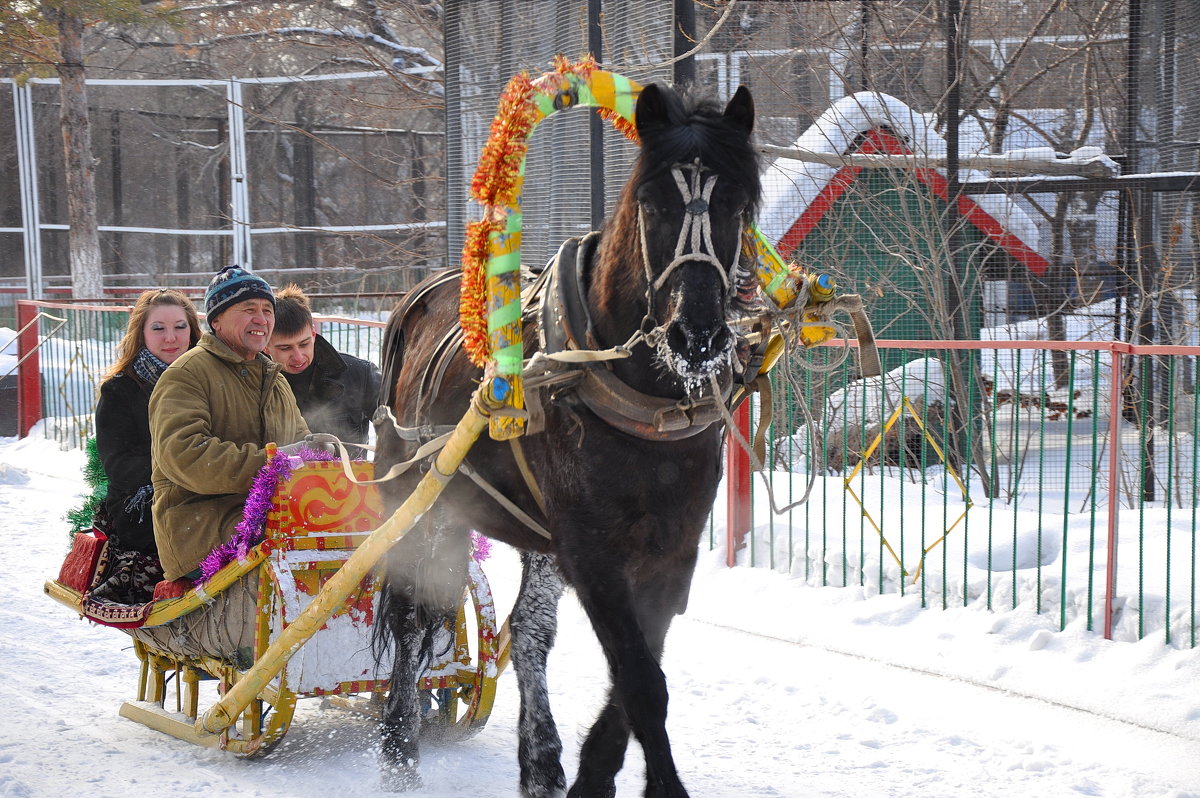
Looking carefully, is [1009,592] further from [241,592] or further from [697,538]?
[241,592]

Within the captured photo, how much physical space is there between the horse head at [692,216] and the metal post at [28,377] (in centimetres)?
1053

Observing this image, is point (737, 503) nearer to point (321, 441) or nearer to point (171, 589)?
point (321, 441)

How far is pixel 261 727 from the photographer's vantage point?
3.79 meters

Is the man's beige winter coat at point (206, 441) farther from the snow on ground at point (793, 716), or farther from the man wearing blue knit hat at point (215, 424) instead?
the snow on ground at point (793, 716)

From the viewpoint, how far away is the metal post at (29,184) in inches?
631

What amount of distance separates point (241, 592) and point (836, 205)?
18.5 ft

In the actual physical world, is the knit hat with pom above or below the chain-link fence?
below

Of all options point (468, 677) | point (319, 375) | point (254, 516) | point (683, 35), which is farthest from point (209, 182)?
point (468, 677)

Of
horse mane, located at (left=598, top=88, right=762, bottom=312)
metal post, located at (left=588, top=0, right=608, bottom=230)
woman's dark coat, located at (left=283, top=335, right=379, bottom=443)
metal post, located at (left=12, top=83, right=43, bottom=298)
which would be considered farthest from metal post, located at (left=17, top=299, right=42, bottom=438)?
horse mane, located at (left=598, top=88, right=762, bottom=312)

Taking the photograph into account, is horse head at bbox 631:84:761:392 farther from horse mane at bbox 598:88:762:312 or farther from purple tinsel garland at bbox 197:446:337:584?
purple tinsel garland at bbox 197:446:337:584

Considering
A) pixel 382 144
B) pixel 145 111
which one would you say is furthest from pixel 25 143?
pixel 382 144

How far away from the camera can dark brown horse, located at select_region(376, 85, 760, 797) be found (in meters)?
2.63

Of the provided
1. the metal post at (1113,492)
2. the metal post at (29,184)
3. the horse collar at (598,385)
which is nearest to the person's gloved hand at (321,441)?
the horse collar at (598,385)

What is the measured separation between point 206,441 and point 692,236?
6.55ft
